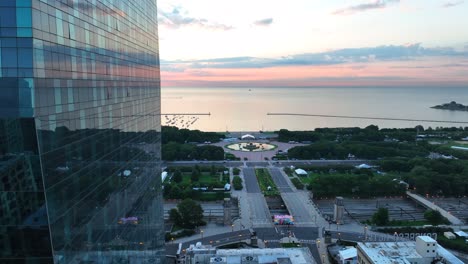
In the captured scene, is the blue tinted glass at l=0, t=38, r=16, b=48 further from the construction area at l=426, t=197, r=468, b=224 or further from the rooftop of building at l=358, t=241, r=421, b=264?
the construction area at l=426, t=197, r=468, b=224

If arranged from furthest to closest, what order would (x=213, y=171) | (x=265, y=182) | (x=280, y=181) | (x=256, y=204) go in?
(x=213, y=171), (x=280, y=181), (x=265, y=182), (x=256, y=204)

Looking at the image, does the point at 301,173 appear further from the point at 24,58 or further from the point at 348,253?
the point at 24,58

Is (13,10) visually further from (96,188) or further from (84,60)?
(96,188)

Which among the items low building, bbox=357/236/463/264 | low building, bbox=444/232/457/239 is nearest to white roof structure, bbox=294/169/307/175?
low building, bbox=444/232/457/239

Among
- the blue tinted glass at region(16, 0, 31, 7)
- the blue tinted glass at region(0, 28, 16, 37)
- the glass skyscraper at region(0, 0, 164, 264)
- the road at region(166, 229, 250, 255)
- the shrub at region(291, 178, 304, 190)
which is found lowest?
the road at region(166, 229, 250, 255)

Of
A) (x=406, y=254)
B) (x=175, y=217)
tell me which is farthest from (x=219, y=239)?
(x=406, y=254)

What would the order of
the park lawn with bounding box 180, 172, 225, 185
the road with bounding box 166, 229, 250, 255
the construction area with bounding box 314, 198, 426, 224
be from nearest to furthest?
the road with bounding box 166, 229, 250, 255 < the construction area with bounding box 314, 198, 426, 224 < the park lawn with bounding box 180, 172, 225, 185
